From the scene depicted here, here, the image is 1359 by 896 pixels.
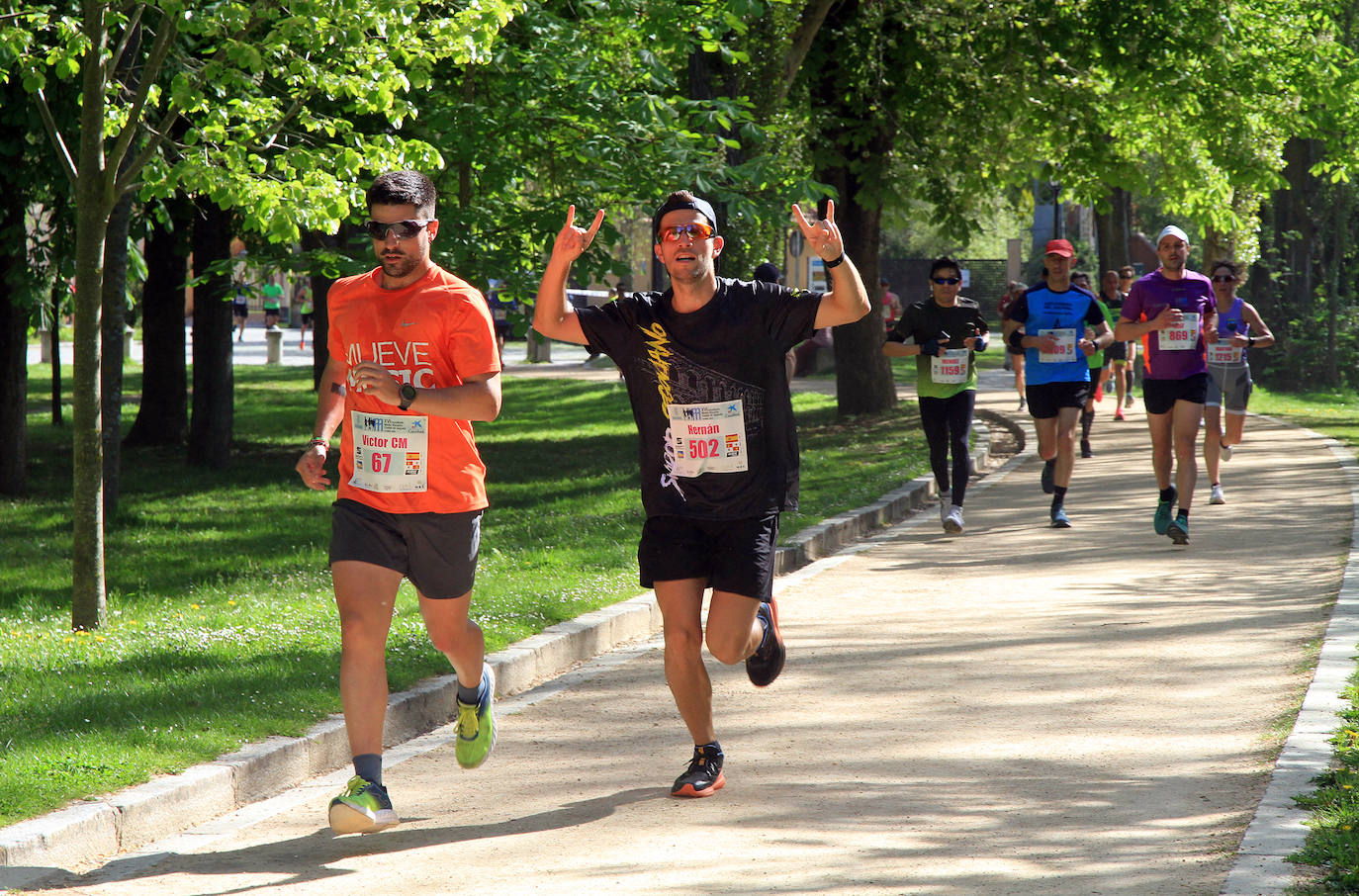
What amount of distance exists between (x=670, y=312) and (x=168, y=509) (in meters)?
9.69

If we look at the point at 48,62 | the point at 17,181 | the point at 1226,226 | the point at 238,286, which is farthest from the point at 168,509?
the point at 1226,226

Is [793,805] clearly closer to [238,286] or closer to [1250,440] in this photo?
[238,286]

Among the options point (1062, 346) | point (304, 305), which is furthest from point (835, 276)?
point (304, 305)

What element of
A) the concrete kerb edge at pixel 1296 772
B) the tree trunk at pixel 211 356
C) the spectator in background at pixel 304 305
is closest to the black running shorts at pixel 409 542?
the concrete kerb edge at pixel 1296 772

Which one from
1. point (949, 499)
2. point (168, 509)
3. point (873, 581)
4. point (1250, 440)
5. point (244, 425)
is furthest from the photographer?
point (244, 425)

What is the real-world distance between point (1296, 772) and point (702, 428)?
7.22 ft

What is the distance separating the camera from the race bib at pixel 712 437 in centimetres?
516

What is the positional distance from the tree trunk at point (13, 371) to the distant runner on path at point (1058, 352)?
904cm

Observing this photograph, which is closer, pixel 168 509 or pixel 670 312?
pixel 670 312

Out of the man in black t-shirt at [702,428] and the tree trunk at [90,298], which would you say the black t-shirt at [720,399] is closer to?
the man in black t-shirt at [702,428]

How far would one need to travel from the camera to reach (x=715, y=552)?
5262 mm

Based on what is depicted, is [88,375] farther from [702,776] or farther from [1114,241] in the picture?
[1114,241]

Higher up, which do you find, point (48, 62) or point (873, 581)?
point (48, 62)

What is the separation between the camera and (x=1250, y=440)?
59.2 feet
